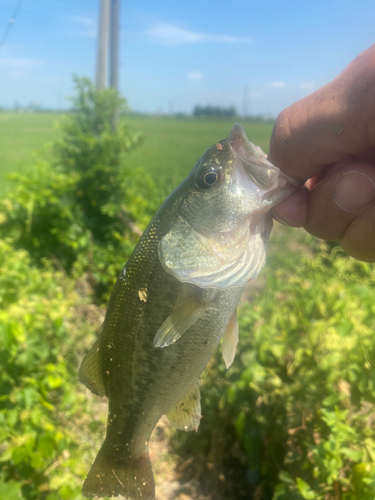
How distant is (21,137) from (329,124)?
10.2 meters

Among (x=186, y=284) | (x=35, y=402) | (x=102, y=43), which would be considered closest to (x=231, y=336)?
(x=186, y=284)

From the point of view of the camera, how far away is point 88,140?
4.26m

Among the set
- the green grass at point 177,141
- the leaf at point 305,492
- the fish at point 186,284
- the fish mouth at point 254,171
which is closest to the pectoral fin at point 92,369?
the fish at point 186,284

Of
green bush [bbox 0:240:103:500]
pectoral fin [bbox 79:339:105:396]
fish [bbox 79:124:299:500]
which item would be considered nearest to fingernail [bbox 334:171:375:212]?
fish [bbox 79:124:299:500]

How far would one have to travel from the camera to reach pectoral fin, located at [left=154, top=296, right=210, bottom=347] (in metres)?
1.12

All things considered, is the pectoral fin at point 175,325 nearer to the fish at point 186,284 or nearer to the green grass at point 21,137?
the fish at point 186,284

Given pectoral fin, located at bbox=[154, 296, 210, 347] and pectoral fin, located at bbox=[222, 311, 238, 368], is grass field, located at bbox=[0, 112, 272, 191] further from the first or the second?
pectoral fin, located at bbox=[154, 296, 210, 347]

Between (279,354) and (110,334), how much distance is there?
1.12 meters

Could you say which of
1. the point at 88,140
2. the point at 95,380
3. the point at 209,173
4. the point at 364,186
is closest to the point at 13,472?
the point at 95,380

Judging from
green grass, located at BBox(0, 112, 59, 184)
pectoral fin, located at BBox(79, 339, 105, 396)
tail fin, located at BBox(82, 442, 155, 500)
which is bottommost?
tail fin, located at BBox(82, 442, 155, 500)

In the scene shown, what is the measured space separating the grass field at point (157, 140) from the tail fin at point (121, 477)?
5.45 meters

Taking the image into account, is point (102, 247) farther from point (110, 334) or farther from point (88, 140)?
point (110, 334)

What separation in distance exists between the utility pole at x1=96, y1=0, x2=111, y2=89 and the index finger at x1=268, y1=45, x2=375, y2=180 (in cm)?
468

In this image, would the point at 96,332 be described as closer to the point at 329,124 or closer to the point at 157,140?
the point at 329,124
